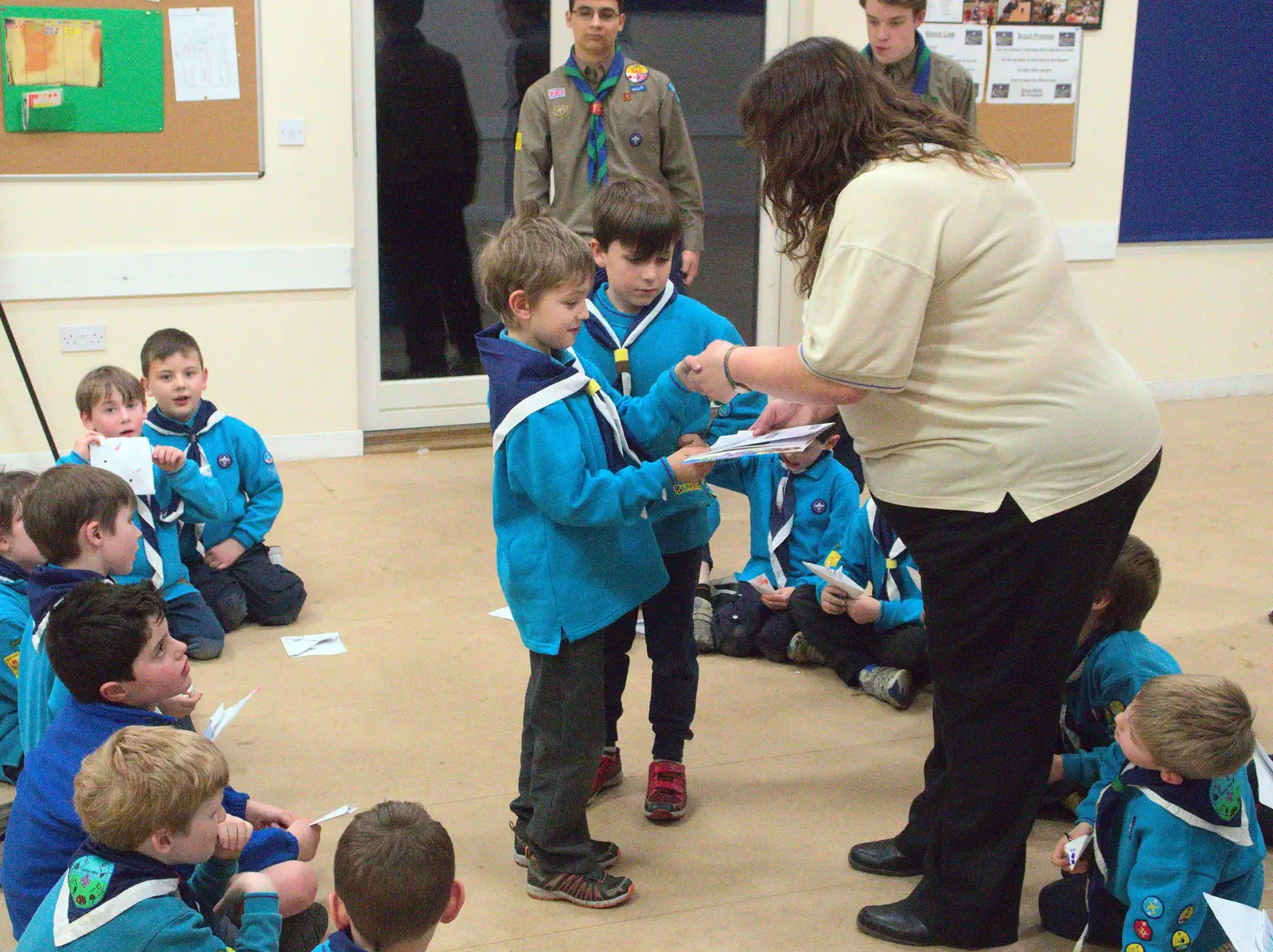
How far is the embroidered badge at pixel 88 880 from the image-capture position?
→ 1.73 meters

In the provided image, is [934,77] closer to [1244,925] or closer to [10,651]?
[1244,925]

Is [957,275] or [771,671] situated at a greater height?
[957,275]

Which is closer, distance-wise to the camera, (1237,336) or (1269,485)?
(1269,485)

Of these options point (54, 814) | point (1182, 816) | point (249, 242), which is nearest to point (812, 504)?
point (1182, 816)

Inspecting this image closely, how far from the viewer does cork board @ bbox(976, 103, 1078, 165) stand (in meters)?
6.42

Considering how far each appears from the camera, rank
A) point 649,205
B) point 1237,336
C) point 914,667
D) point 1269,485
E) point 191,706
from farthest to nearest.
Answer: point 1237,336
point 1269,485
point 914,667
point 649,205
point 191,706

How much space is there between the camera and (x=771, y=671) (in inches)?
141

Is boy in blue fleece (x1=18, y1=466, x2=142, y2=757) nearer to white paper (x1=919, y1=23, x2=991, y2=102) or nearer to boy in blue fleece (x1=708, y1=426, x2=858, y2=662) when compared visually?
boy in blue fleece (x1=708, y1=426, x2=858, y2=662)

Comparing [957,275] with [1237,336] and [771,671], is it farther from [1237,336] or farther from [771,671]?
[1237,336]

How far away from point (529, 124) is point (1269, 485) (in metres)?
3.23

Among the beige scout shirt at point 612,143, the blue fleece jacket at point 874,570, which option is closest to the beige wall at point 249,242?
the beige scout shirt at point 612,143

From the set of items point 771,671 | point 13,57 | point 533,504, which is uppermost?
point 13,57

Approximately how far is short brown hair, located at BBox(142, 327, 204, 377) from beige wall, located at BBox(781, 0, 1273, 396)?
3.19 meters

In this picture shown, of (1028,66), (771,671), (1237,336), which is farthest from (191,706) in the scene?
(1237,336)
